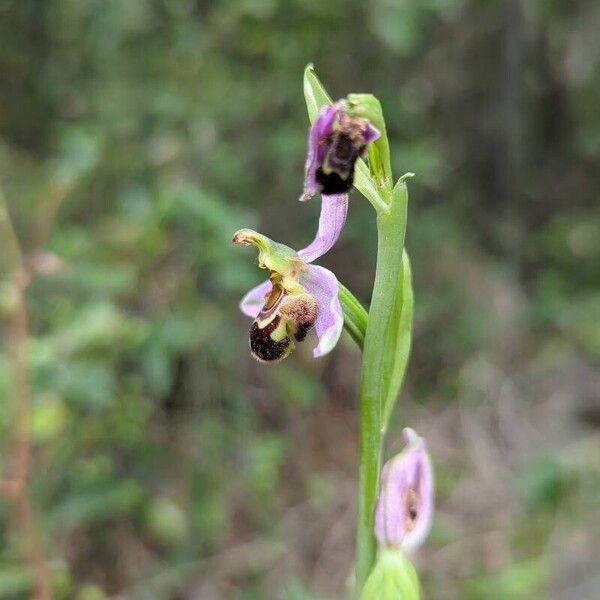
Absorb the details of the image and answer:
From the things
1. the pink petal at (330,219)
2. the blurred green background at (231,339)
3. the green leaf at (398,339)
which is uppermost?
the blurred green background at (231,339)

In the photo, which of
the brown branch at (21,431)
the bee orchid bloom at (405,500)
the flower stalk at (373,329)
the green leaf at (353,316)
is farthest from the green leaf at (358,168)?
the brown branch at (21,431)

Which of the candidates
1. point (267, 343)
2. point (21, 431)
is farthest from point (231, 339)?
point (267, 343)

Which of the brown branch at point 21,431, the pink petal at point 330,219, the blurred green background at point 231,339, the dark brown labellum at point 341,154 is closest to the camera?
the dark brown labellum at point 341,154

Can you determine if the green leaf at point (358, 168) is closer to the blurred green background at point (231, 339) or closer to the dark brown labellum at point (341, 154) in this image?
the dark brown labellum at point (341, 154)

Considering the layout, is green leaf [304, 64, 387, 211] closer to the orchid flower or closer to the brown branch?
the orchid flower

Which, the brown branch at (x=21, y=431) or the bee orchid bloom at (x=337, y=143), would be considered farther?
the brown branch at (x=21, y=431)

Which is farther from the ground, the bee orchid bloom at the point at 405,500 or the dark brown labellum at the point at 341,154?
the dark brown labellum at the point at 341,154

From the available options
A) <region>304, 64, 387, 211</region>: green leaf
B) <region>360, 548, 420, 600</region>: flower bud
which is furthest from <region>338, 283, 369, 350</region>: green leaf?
<region>360, 548, 420, 600</region>: flower bud

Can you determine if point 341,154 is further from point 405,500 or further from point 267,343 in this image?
point 405,500
